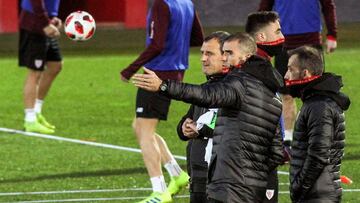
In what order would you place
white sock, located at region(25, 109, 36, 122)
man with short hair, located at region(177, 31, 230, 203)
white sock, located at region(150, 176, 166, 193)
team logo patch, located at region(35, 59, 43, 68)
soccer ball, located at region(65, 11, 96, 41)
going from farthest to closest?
white sock, located at region(25, 109, 36, 122) < team logo patch, located at region(35, 59, 43, 68) < soccer ball, located at region(65, 11, 96, 41) < white sock, located at region(150, 176, 166, 193) < man with short hair, located at region(177, 31, 230, 203)

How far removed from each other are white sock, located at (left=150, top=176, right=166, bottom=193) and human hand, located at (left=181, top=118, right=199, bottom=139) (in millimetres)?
3125

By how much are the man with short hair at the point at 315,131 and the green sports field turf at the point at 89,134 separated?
3.24 m

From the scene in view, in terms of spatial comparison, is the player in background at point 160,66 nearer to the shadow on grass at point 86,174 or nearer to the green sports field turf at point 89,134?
the green sports field turf at point 89,134

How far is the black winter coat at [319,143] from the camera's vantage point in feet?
30.1

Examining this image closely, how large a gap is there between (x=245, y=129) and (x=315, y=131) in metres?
0.67

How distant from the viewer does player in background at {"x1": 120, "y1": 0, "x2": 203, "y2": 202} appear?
13.2 meters

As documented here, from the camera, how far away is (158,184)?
12984 mm

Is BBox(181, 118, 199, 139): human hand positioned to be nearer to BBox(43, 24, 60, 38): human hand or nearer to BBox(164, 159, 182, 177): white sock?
BBox(164, 159, 182, 177): white sock

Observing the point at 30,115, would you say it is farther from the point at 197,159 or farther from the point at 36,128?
the point at 197,159

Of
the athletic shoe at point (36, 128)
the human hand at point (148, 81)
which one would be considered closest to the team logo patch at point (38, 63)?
the athletic shoe at point (36, 128)

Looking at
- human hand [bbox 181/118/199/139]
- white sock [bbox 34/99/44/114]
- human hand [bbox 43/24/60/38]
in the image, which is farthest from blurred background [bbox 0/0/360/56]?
human hand [bbox 181/118/199/139]

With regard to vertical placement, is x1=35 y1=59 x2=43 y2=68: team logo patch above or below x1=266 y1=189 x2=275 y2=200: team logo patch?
below

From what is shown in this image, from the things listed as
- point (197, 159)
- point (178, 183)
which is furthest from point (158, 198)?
point (197, 159)

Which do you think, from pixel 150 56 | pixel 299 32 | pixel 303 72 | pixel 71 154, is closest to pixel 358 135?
pixel 299 32
